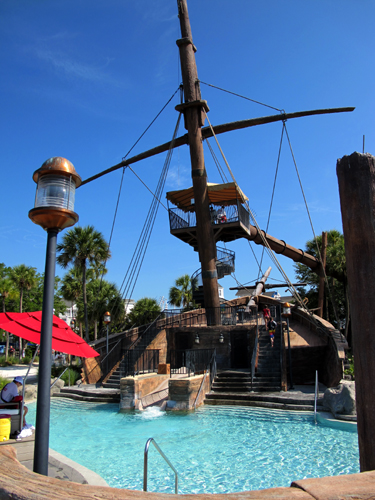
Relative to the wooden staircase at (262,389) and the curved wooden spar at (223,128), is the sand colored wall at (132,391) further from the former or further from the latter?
the curved wooden spar at (223,128)

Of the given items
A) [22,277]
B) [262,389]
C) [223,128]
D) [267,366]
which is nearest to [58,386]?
[262,389]

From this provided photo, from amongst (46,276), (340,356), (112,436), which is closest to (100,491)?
(46,276)

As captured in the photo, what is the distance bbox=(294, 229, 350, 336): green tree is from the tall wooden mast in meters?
9.01

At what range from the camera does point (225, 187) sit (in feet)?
67.5

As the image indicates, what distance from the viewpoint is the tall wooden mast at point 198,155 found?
1909cm

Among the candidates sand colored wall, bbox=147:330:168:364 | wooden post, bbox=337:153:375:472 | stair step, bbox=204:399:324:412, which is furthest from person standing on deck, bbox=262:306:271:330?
wooden post, bbox=337:153:375:472

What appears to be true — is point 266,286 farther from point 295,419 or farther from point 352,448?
point 352,448

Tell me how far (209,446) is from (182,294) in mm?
31284

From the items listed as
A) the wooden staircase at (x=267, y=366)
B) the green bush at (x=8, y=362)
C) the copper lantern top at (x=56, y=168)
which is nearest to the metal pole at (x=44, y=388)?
the copper lantern top at (x=56, y=168)

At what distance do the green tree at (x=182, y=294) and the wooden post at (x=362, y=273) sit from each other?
35.9 meters

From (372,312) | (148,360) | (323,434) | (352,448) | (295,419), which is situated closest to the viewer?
(372,312)

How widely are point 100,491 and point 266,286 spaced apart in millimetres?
30458

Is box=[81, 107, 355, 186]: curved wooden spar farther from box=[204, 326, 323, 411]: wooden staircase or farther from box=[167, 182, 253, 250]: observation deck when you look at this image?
box=[204, 326, 323, 411]: wooden staircase

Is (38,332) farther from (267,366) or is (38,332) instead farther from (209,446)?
(267,366)
